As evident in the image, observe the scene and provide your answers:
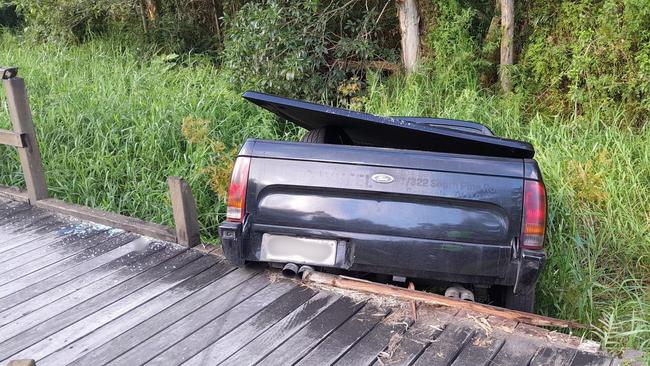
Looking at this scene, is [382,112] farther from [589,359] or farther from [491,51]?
[589,359]

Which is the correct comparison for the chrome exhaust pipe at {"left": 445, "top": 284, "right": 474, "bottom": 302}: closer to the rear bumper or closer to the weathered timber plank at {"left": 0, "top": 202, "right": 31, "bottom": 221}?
the rear bumper

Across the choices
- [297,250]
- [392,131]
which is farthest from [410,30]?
[297,250]

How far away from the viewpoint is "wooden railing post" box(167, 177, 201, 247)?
398cm

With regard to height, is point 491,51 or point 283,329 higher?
point 491,51

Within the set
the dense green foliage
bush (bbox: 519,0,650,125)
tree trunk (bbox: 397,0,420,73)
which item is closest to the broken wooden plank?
the dense green foliage

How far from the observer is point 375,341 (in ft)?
9.52

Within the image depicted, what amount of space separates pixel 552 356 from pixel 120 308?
2409 mm

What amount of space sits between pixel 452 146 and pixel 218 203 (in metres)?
2.48

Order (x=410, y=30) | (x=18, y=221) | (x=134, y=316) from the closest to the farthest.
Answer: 1. (x=134, y=316)
2. (x=18, y=221)
3. (x=410, y=30)

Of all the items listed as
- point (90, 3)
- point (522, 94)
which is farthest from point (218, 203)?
point (90, 3)

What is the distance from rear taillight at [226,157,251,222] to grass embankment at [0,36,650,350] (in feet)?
5.42

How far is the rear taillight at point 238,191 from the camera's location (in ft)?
10.8

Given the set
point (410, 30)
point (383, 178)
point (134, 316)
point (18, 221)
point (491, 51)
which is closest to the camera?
point (383, 178)

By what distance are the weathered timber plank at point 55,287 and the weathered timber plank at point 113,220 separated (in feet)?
0.73
